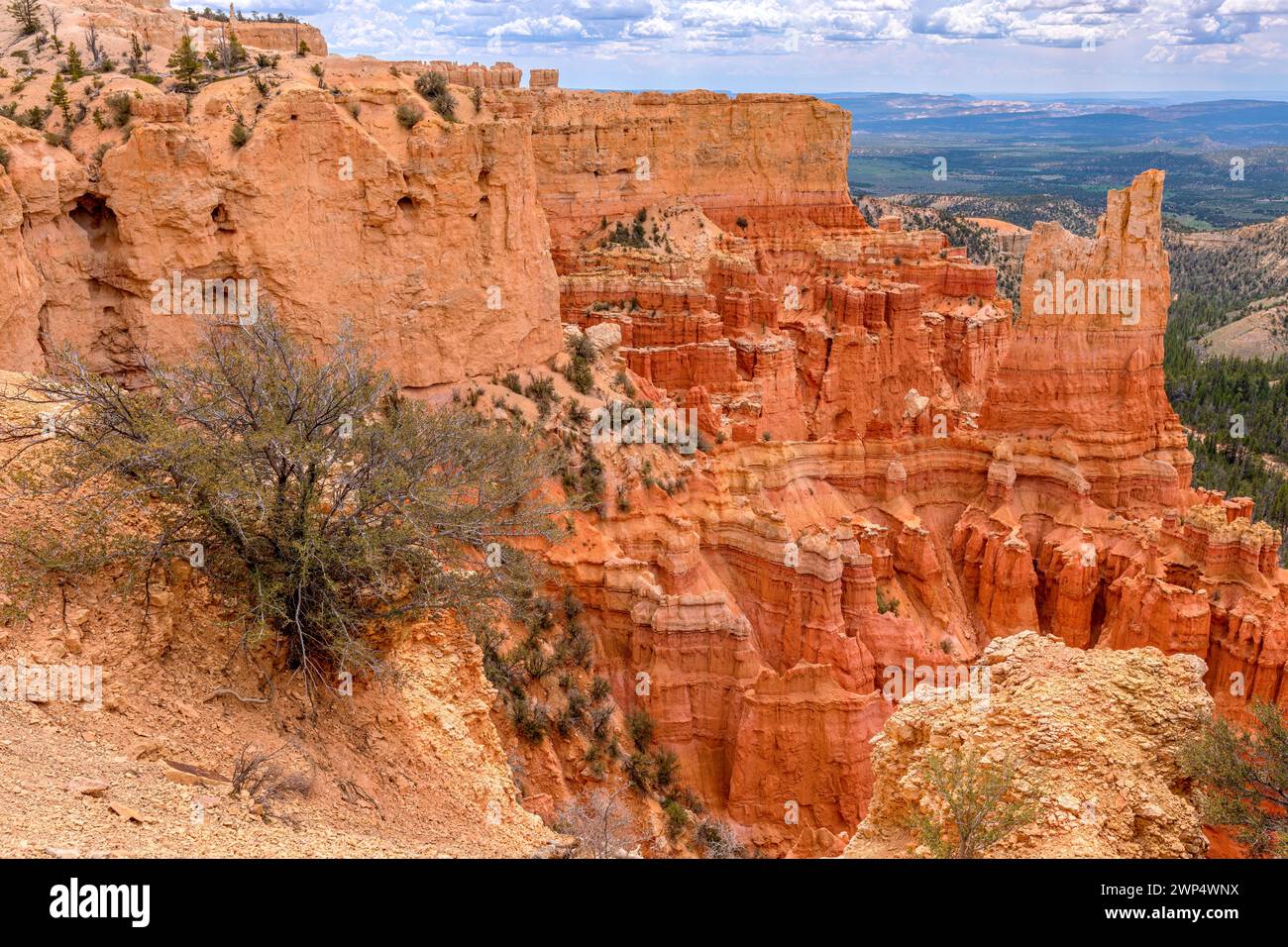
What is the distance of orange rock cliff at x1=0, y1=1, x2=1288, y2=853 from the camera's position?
2316 centimetres

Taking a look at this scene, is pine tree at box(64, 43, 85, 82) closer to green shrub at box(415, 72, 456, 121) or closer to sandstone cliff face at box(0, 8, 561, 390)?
sandstone cliff face at box(0, 8, 561, 390)

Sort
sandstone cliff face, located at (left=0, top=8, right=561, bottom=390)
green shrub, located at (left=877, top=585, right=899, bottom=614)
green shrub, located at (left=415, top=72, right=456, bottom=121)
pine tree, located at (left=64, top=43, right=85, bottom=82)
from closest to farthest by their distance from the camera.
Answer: sandstone cliff face, located at (left=0, top=8, right=561, bottom=390) < pine tree, located at (left=64, top=43, right=85, bottom=82) < green shrub, located at (left=415, top=72, right=456, bottom=121) < green shrub, located at (left=877, top=585, right=899, bottom=614)

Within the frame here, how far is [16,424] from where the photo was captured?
13.6 metres

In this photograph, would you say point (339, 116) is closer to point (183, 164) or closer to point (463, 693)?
point (183, 164)

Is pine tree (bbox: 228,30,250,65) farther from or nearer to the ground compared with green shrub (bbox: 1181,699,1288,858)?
farther from the ground

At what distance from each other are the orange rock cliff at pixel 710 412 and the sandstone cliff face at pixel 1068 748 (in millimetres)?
9371

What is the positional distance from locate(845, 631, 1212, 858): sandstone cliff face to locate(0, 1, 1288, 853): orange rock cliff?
937 centimetres

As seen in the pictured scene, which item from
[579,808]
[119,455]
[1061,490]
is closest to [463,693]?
[579,808]

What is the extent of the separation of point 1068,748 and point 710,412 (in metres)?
26.5

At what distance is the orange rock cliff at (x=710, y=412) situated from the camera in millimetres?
23156

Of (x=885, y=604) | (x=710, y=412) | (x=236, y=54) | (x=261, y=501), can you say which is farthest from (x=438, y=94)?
(x=261, y=501)

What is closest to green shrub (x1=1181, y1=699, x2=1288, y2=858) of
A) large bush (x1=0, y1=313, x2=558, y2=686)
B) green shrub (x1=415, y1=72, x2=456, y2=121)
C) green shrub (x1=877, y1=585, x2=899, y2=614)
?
large bush (x1=0, y1=313, x2=558, y2=686)

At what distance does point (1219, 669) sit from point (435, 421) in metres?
25.0

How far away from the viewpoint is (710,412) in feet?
125
